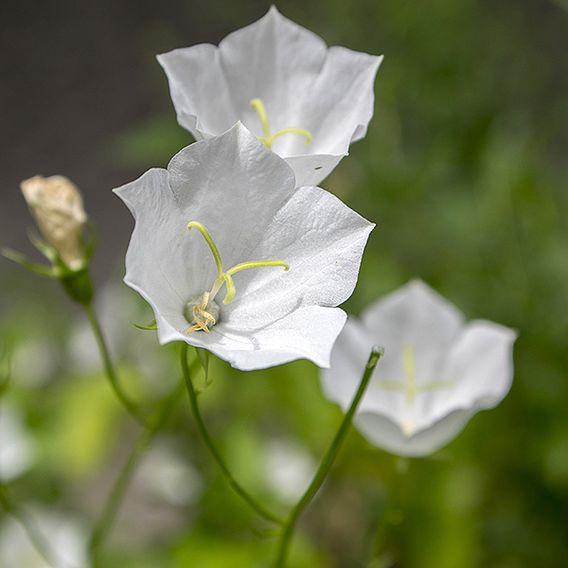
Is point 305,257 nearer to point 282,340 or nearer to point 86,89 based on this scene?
point 282,340

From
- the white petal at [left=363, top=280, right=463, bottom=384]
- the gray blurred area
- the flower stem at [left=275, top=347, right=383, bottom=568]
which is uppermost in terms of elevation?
the flower stem at [left=275, top=347, right=383, bottom=568]

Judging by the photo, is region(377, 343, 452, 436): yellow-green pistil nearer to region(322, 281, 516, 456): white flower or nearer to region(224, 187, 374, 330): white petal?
region(322, 281, 516, 456): white flower

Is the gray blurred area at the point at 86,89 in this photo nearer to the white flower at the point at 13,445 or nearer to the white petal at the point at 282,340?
the white flower at the point at 13,445

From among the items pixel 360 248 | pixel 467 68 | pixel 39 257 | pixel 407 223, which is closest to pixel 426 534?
pixel 407 223

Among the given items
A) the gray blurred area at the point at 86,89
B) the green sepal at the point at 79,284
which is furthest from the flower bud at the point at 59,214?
the gray blurred area at the point at 86,89

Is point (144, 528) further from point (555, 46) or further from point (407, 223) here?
point (555, 46)

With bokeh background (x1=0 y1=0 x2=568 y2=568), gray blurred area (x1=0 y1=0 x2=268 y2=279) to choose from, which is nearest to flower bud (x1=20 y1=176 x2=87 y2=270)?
bokeh background (x1=0 y1=0 x2=568 y2=568)
